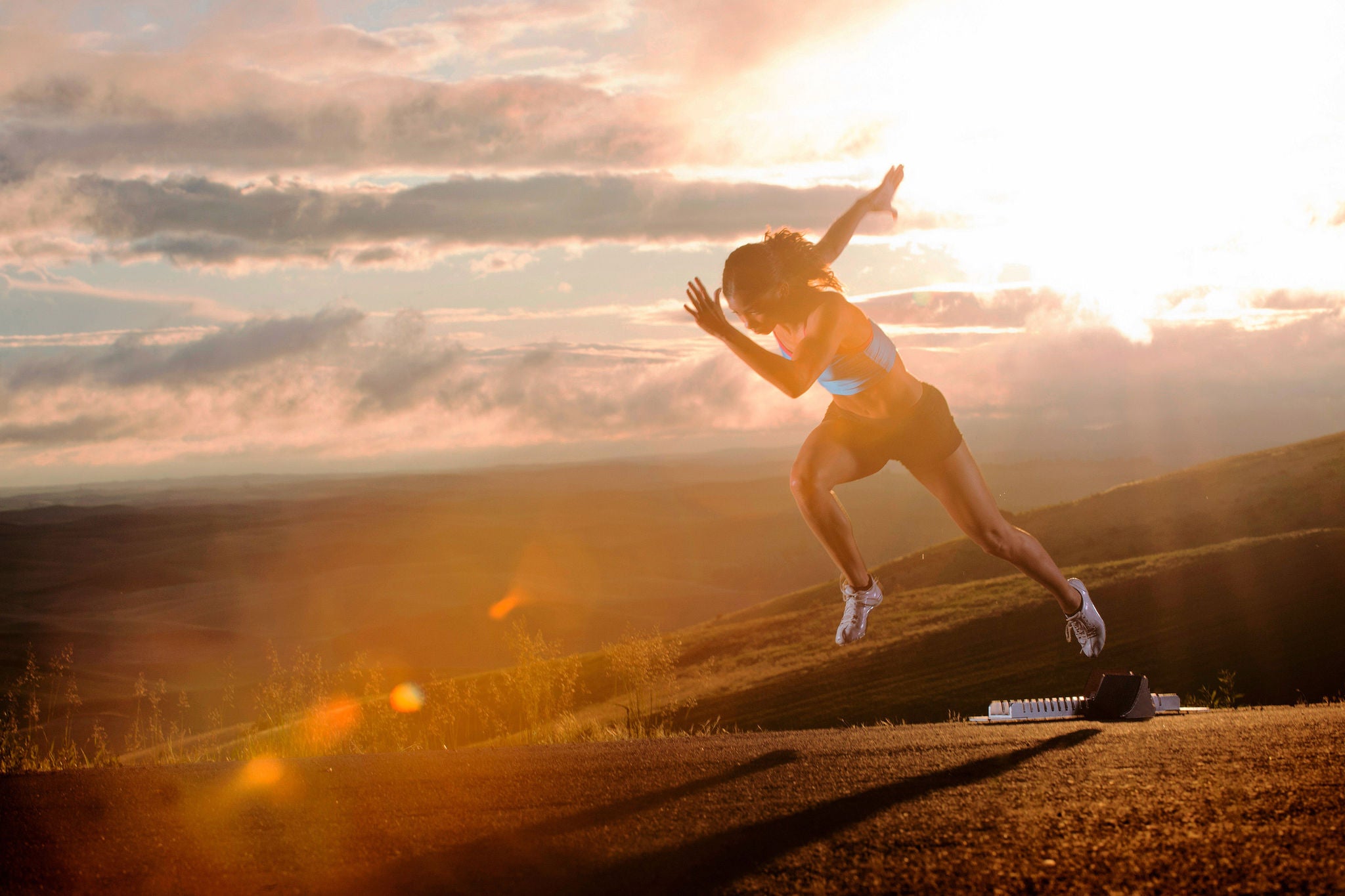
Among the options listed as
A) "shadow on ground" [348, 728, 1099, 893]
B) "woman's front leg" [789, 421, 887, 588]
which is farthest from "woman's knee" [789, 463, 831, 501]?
"shadow on ground" [348, 728, 1099, 893]

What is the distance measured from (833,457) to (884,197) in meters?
1.92

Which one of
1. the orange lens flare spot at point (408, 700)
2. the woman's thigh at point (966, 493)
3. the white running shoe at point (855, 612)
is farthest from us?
the orange lens flare spot at point (408, 700)

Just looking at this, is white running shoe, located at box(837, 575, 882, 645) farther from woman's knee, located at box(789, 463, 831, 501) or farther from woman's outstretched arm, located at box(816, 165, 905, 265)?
A: woman's outstretched arm, located at box(816, 165, 905, 265)

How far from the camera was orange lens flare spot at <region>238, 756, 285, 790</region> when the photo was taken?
194 inches

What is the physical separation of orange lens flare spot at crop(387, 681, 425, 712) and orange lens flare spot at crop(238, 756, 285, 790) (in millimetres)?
6800

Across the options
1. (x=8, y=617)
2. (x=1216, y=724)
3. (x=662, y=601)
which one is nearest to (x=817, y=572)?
(x=662, y=601)

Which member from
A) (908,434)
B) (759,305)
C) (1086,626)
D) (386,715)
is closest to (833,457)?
(908,434)

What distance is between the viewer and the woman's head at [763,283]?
5.41 metres

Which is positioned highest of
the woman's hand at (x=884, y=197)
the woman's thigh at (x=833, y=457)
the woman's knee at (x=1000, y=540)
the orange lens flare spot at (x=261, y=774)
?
the woman's hand at (x=884, y=197)

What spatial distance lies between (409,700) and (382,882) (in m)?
14.0

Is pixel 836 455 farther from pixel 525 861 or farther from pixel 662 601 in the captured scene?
pixel 662 601

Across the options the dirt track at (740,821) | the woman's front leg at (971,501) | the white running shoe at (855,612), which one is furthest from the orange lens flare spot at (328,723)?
the woman's front leg at (971,501)

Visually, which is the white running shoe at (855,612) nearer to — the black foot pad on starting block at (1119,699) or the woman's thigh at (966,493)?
the woman's thigh at (966,493)

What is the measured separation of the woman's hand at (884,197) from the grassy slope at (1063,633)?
26.1 ft
